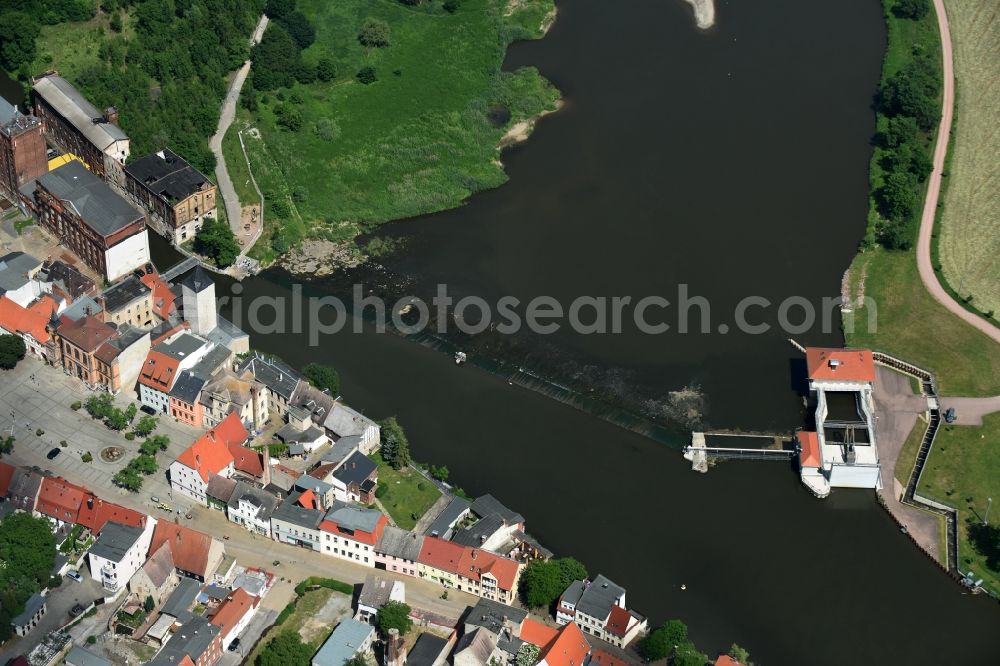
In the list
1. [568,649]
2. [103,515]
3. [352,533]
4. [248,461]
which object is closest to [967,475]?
[568,649]

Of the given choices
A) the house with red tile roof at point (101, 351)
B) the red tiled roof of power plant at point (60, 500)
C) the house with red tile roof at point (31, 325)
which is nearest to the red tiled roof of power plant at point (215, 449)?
the red tiled roof of power plant at point (60, 500)

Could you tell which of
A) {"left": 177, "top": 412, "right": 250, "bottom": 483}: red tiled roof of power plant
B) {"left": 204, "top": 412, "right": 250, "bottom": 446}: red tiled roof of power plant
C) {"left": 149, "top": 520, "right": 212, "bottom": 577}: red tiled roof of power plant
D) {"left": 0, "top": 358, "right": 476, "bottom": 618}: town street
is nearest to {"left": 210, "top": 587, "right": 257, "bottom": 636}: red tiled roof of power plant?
{"left": 0, "top": 358, "right": 476, "bottom": 618}: town street

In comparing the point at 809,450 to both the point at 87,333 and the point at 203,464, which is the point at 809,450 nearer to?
the point at 203,464

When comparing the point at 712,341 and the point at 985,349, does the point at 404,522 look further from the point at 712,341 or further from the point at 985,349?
the point at 985,349

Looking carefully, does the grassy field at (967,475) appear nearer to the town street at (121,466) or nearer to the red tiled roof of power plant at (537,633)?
the red tiled roof of power plant at (537,633)

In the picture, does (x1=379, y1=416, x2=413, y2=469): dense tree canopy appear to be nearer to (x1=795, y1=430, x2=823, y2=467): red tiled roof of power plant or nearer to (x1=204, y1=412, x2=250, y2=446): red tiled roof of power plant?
(x1=204, y1=412, x2=250, y2=446): red tiled roof of power plant

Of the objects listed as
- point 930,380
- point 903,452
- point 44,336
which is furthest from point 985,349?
point 44,336
